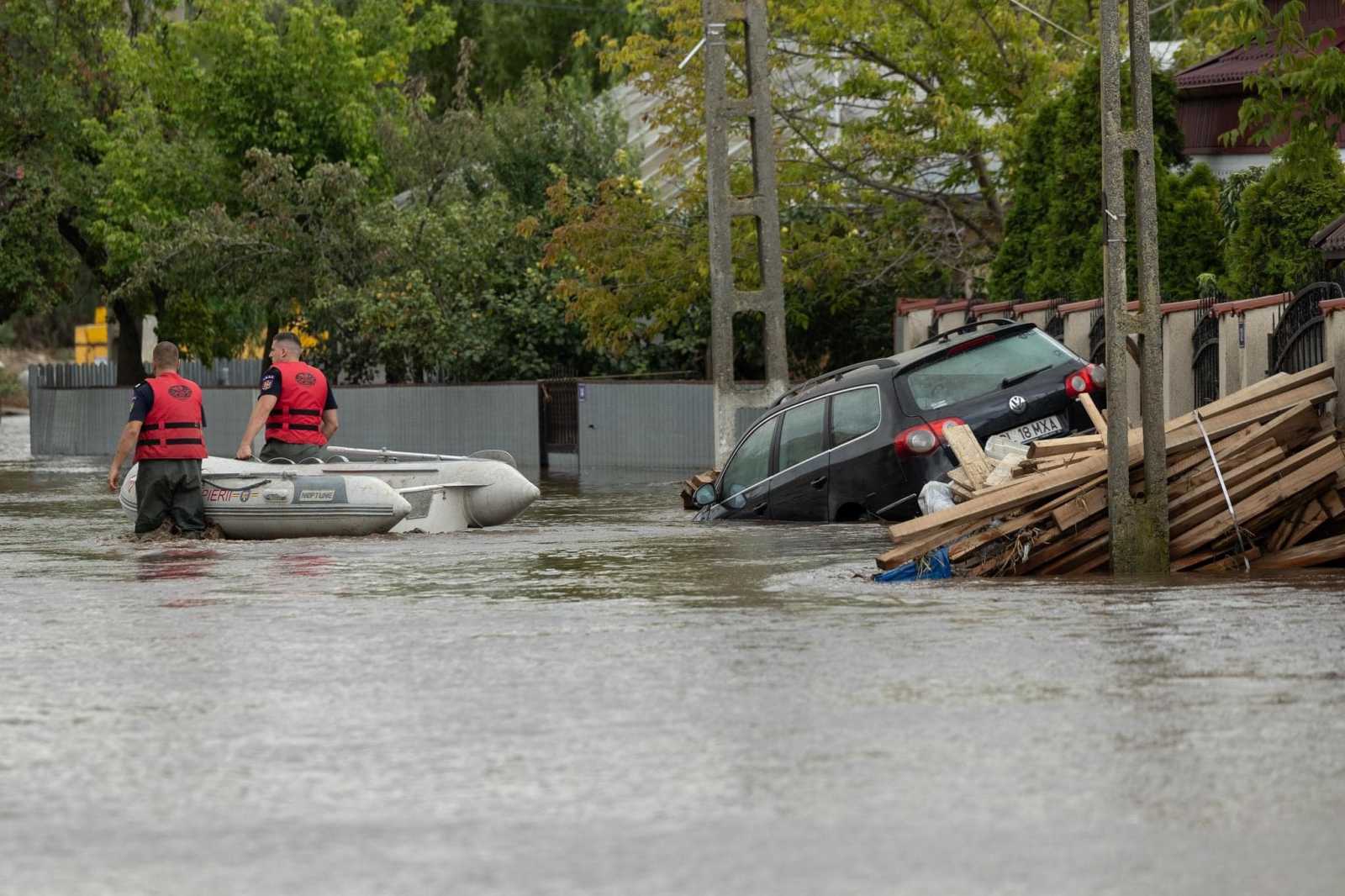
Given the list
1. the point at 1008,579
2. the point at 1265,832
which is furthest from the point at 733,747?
the point at 1008,579

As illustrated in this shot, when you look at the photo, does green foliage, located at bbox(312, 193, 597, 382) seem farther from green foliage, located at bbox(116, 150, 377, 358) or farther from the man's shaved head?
the man's shaved head

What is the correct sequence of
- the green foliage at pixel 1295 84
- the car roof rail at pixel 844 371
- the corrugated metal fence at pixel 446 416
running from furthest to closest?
the corrugated metal fence at pixel 446 416 < the car roof rail at pixel 844 371 < the green foliage at pixel 1295 84

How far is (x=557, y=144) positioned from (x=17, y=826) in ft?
122

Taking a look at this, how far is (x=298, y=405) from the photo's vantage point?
64.8 feet

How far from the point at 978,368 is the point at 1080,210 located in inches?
457

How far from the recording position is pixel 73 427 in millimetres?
48094

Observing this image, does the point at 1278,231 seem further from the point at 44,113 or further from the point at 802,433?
the point at 44,113

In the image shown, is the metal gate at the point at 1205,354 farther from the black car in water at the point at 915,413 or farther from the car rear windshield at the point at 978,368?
the car rear windshield at the point at 978,368

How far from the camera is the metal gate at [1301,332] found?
16922mm

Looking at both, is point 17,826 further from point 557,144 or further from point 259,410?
point 557,144

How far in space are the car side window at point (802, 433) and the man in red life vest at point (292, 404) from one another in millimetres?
3765

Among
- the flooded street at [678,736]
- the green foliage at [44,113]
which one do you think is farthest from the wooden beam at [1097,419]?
the green foliage at [44,113]

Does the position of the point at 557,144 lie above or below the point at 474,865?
above

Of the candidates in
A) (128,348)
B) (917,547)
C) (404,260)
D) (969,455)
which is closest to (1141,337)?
(917,547)
